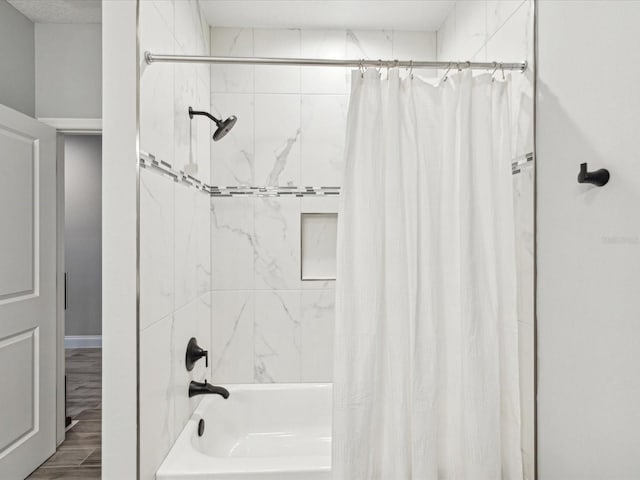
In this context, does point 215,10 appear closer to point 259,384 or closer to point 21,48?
point 21,48

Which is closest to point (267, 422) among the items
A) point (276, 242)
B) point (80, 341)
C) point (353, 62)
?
point (276, 242)

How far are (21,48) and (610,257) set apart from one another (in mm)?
3160

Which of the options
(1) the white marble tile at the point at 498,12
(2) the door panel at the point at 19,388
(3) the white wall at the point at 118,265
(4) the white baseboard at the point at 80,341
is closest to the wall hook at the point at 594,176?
(1) the white marble tile at the point at 498,12

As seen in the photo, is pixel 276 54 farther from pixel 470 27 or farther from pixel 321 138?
pixel 470 27

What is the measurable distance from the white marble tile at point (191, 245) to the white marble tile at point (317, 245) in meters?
0.53

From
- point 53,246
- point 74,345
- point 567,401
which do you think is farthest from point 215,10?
point 74,345

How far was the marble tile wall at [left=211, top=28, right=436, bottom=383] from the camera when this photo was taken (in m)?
2.45

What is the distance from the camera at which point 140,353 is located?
1.33m

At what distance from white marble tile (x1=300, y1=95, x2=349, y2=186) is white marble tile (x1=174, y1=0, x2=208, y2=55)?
0.62 m

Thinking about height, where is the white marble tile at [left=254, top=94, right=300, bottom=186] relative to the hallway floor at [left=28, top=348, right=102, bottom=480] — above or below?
above

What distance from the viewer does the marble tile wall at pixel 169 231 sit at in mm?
1395

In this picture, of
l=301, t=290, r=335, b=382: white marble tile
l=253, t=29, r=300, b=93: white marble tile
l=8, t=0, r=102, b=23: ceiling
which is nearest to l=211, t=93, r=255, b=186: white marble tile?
l=253, t=29, r=300, b=93: white marble tile

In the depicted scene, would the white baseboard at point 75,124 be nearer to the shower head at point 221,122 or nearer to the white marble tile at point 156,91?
the shower head at point 221,122

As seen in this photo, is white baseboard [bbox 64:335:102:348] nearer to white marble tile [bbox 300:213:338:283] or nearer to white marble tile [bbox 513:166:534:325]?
white marble tile [bbox 300:213:338:283]
